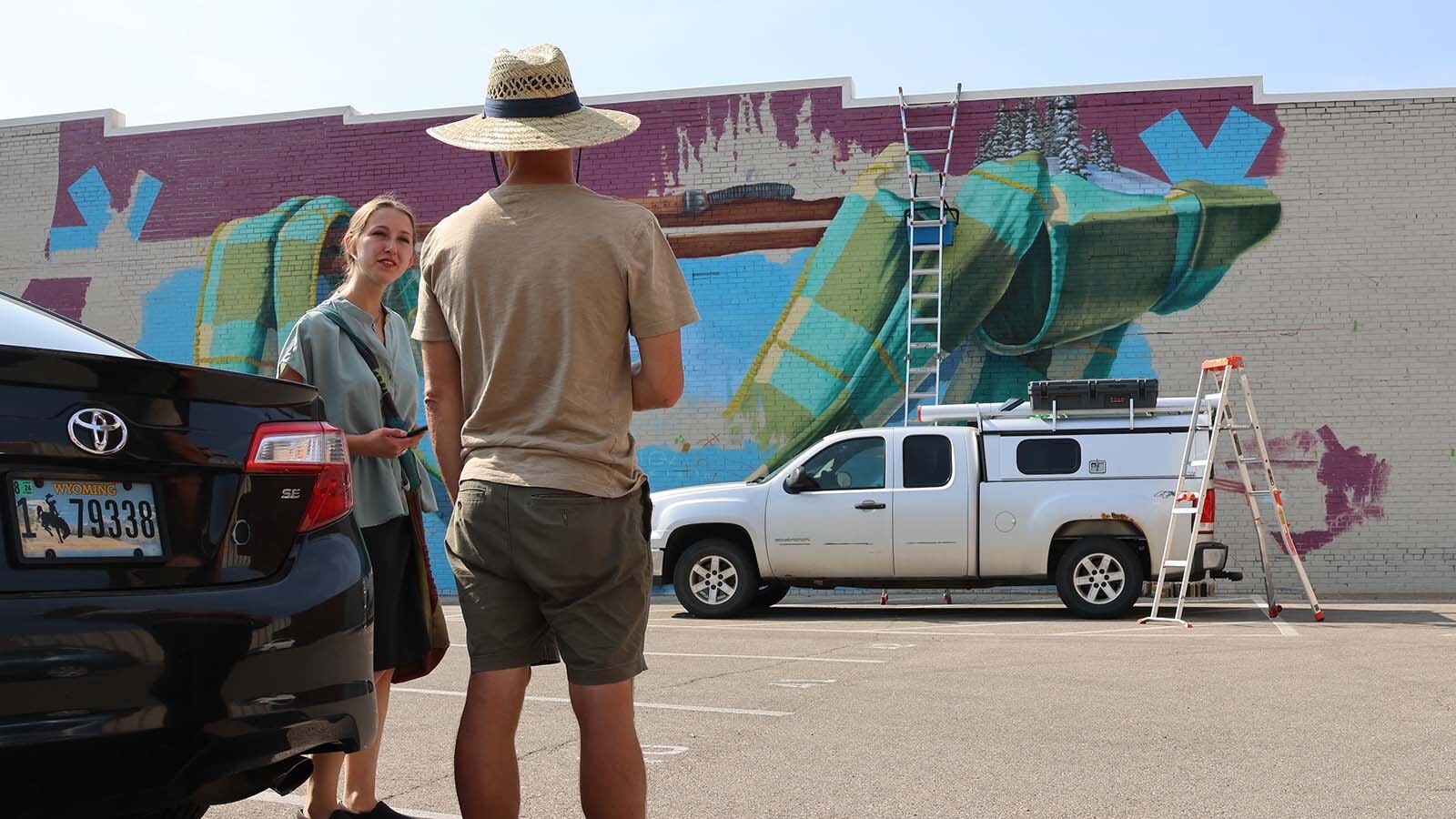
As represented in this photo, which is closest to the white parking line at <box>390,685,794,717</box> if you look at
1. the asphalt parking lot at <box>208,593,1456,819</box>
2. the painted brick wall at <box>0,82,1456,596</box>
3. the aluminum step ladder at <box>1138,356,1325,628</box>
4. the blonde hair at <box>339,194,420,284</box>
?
the asphalt parking lot at <box>208,593,1456,819</box>

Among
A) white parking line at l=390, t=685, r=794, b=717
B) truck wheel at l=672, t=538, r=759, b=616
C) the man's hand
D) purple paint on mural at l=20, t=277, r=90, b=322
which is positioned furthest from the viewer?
purple paint on mural at l=20, t=277, r=90, b=322

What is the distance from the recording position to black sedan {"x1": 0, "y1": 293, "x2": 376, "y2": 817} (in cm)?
269

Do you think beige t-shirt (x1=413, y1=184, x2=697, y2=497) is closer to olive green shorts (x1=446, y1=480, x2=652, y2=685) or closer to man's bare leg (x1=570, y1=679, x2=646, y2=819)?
olive green shorts (x1=446, y1=480, x2=652, y2=685)

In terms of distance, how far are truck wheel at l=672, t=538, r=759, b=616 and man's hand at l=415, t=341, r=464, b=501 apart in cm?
1045

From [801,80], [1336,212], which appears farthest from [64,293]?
[1336,212]

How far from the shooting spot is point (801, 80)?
18.2m

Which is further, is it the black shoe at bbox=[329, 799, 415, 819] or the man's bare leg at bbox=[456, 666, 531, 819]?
the black shoe at bbox=[329, 799, 415, 819]

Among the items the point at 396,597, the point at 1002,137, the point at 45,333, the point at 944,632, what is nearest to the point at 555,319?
the point at 45,333

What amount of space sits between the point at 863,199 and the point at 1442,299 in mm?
6764

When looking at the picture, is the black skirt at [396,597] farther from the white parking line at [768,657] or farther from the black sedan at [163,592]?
the white parking line at [768,657]

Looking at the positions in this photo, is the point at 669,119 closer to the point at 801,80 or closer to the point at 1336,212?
the point at 801,80

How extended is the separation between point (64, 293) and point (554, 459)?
19.3m

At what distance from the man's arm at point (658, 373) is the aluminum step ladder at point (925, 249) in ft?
46.7

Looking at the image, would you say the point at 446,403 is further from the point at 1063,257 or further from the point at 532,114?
the point at 1063,257
